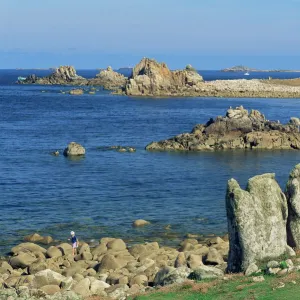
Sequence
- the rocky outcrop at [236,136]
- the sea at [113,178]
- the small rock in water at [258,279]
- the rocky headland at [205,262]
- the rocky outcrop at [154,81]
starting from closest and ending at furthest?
1. the small rock in water at [258,279]
2. the rocky headland at [205,262]
3. the sea at [113,178]
4. the rocky outcrop at [236,136]
5. the rocky outcrop at [154,81]

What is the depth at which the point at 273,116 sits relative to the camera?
128625 millimetres

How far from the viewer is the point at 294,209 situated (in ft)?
105

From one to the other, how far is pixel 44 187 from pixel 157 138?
39.1m

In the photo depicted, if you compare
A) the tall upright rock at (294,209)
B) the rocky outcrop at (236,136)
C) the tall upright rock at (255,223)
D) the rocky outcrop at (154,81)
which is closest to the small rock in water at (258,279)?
the tall upright rock at (255,223)

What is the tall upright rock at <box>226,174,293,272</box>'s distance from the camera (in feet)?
97.1

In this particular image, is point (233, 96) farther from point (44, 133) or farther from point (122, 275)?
point (122, 275)

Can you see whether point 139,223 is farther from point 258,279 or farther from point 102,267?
point 258,279

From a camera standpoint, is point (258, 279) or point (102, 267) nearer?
point (258, 279)

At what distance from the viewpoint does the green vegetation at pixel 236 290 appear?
77.9ft

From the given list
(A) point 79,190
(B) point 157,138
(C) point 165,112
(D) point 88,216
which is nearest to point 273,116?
(C) point 165,112

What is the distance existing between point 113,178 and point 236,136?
28.4 meters


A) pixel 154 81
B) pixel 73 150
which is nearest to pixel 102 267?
pixel 73 150

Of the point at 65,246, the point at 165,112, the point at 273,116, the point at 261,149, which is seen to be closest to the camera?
the point at 65,246

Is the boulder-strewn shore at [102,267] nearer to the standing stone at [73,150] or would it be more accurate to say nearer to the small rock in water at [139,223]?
the small rock in water at [139,223]
